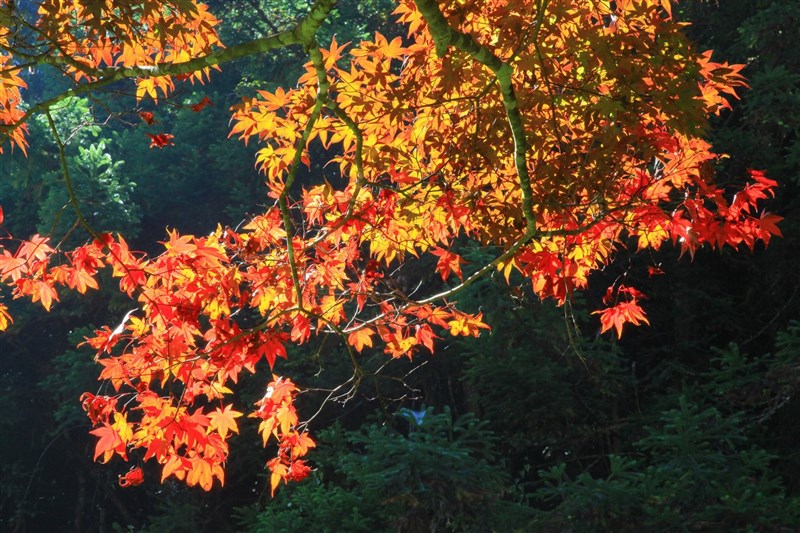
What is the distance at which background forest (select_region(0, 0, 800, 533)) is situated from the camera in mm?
4871

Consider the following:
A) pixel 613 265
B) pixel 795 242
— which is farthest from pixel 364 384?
pixel 795 242

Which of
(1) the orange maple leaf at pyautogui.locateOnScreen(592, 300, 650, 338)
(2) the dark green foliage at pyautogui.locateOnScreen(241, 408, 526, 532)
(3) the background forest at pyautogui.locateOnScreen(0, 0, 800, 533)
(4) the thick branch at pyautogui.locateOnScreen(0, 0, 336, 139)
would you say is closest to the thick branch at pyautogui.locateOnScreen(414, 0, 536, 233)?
(4) the thick branch at pyautogui.locateOnScreen(0, 0, 336, 139)

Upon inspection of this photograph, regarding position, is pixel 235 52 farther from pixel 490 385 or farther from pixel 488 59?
pixel 490 385

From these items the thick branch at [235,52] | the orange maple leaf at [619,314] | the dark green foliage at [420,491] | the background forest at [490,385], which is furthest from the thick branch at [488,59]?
the dark green foliage at [420,491]

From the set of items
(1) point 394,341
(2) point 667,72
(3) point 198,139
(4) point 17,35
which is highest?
(3) point 198,139

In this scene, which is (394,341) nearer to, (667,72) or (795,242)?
(667,72)

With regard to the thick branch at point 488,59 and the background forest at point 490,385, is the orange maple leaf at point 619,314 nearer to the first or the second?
the background forest at point 490,385

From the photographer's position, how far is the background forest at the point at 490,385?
16.0 ft

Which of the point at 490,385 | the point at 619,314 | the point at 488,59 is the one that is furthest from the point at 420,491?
the point at 488,59

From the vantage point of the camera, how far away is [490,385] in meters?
5.92

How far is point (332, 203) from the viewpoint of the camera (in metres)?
3.12

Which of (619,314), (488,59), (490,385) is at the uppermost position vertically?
(490,385)

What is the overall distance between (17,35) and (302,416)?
5067 millimetres

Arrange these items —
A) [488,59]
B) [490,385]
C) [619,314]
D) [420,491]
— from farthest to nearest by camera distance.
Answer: [490,385]
[420,491]
[619,314]
[488,59]
